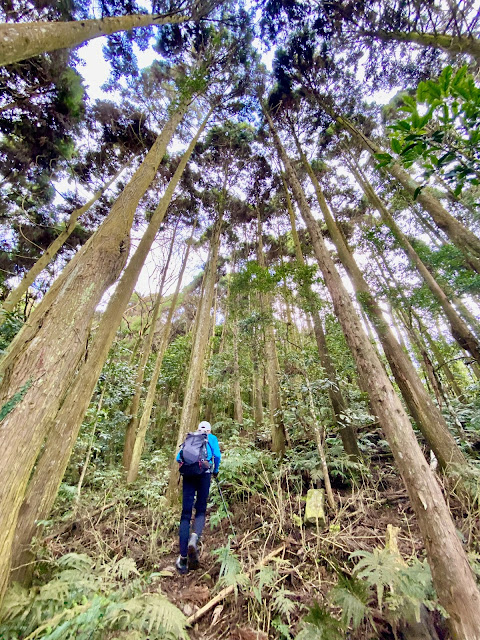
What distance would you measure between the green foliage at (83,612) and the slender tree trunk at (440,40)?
9.42 m

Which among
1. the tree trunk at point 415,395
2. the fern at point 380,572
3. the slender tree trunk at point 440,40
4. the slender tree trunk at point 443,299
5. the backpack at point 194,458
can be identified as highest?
the slender tree trunk at point 440,40

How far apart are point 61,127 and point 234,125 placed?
635 centimetres

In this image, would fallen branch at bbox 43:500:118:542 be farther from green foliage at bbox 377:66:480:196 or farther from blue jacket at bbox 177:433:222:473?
green foliage at bbox 377:66:480:196

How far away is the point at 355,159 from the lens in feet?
30.8

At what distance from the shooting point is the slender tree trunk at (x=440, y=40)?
477cm

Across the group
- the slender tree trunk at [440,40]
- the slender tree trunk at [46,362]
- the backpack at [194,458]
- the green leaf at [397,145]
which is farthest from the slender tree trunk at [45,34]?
the slender tree trunk at [440,40]

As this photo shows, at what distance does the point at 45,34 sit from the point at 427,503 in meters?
6.56

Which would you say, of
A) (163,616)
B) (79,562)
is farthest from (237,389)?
(163,616)

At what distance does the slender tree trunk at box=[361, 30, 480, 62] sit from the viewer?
477 centimetres

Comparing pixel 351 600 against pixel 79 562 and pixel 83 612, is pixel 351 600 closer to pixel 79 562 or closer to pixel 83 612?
pixel 83 612

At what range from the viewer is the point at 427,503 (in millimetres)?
2320

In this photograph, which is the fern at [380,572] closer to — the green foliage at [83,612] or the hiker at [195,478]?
the green foliage at [83,612]

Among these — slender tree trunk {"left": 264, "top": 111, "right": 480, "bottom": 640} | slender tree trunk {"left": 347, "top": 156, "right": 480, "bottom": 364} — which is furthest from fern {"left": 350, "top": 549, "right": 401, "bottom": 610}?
slender tree trunk {"left": 347, "top": 156, "right": 480, "bottom": 364}

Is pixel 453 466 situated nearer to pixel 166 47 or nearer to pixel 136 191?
pixel 136 191
